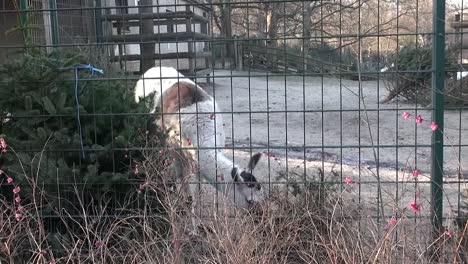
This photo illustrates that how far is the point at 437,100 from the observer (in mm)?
3916

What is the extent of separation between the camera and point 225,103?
47.5 ft

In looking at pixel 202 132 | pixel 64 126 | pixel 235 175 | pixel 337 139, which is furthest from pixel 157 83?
pixel 337 139

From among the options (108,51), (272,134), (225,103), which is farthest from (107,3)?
(108,51)

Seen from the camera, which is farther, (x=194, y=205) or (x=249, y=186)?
(x=249, y=186)

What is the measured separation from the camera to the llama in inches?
179

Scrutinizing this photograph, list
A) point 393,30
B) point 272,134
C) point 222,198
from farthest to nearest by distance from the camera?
point 272,134, point 393,30, point 222,198

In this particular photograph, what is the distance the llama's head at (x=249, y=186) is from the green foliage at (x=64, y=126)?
0.87 m

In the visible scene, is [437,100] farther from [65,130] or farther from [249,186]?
[65,130]

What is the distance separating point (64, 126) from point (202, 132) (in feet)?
5.21

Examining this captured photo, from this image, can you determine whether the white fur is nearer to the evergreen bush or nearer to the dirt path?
the dirt path

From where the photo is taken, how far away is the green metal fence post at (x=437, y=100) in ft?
12.7

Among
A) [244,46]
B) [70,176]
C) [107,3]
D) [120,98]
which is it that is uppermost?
[107,3]

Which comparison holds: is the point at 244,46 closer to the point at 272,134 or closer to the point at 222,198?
the point at 222,198

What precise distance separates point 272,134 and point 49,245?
710cm
